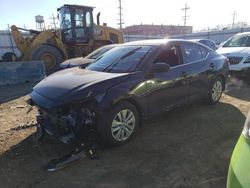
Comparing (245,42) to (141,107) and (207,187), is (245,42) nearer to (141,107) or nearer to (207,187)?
(141,107)

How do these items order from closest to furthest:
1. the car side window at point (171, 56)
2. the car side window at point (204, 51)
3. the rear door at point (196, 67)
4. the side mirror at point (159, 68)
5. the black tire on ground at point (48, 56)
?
the side mirror at point (159, 68) → the car side window at point (171, 56) → the rear door at point (196, 67) → the car side window at point (204, 51) → the black tire on ground at point (48, 56)

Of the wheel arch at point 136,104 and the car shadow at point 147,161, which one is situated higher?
the wheel arch at point 136,104

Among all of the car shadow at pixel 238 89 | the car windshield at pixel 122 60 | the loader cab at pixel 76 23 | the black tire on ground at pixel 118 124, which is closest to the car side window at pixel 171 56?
the car windshield at pixel 122 60

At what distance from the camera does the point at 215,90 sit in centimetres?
640

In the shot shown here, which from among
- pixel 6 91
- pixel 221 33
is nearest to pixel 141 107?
pixel 6 91

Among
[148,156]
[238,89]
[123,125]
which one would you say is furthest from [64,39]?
[148,156]

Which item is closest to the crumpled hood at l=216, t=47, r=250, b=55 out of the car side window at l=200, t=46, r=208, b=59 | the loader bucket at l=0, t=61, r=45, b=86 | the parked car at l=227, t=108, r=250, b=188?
the car side window at l=200, t=46, r=208, b=59

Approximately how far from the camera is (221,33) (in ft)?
95.3

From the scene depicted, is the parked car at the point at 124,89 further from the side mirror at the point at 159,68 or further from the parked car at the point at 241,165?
the parked car at the point at 241,165

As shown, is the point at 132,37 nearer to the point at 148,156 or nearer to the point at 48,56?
the point at 48,56

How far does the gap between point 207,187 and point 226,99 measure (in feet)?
14.4

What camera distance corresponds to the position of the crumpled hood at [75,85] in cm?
390

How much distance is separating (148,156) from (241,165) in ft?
7.18

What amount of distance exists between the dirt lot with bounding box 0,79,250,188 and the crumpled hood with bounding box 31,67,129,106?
0.92m
